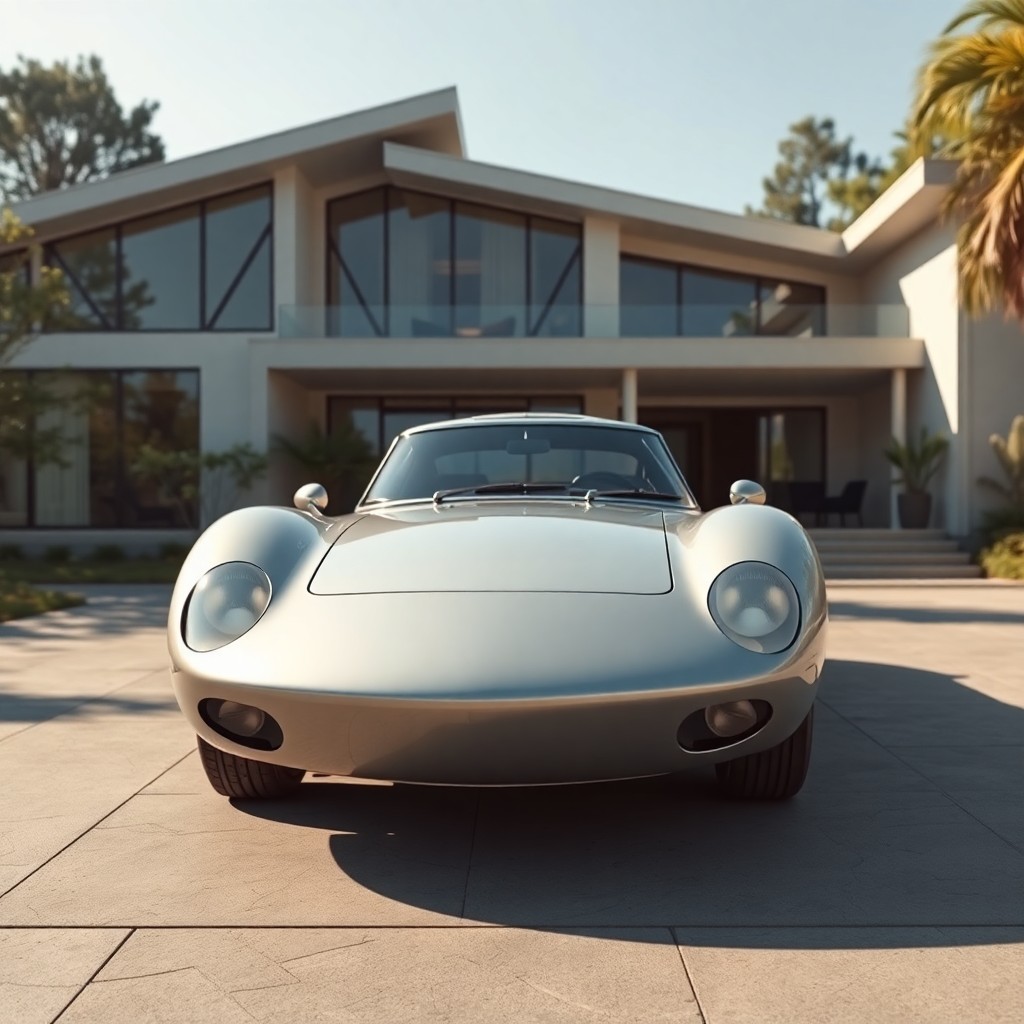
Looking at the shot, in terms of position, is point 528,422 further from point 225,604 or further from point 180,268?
point 180,268

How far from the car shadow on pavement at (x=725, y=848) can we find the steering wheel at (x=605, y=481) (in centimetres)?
117

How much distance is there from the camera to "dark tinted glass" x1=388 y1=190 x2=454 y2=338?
1828 centimetres

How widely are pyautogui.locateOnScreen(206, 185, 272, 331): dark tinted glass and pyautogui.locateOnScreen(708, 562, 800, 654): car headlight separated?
15.4 meters

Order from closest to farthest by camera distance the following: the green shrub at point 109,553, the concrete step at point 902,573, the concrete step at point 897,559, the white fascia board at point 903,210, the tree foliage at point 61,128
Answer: the concrete step at point 902,573 → the concrete step at point 897,559 → the white fascia board at point 903,210 → the green shrub at point 109,553 → the tree foliage at point 61,128

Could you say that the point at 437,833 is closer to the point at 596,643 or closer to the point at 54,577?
the point at 596,643

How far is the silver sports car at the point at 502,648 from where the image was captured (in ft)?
7.52

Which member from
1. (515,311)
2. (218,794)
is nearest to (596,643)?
(218,794)

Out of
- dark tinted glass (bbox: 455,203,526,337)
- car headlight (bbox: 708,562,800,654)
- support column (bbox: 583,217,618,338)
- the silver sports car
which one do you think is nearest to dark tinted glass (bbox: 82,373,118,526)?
dark tinted glass (bbox: 455,203,526,337)

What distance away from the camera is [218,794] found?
3.14 m

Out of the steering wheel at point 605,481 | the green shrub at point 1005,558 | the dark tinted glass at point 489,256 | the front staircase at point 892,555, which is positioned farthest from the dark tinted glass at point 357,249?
the steering wheel at point 605,481

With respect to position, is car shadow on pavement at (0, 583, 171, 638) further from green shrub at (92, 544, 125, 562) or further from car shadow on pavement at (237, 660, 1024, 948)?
green shrub at (92, 544, 125, 562)

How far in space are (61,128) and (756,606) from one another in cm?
3936

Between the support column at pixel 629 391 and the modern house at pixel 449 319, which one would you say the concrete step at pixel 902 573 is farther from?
the support column at pixel 629 391

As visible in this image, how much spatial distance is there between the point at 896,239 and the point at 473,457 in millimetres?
14640
